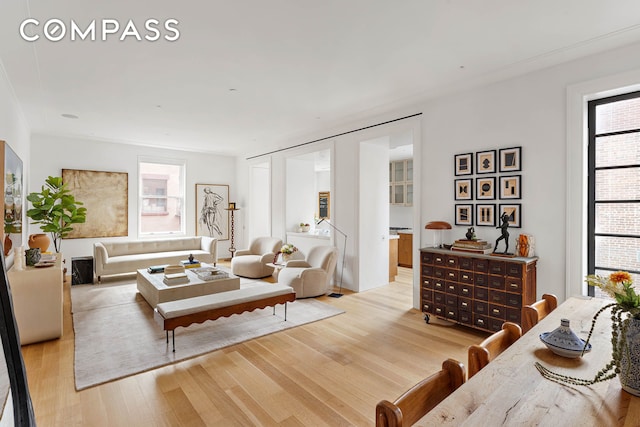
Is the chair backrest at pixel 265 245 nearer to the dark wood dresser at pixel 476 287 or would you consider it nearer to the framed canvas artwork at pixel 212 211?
the framed canvas artwork at pixel 212 211

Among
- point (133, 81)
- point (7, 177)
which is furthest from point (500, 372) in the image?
point (7, 177)

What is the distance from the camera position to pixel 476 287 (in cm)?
350

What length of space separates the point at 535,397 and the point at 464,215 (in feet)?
10.2

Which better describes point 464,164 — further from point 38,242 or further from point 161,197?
→ point 161,197

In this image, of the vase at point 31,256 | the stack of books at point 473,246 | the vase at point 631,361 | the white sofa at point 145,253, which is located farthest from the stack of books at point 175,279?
the vase at point 631,361

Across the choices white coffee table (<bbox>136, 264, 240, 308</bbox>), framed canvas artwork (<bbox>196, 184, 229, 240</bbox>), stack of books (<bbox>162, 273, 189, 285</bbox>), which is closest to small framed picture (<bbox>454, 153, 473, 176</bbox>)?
white coffee table (<bbox>136, 264, 240, 308</bbox>)

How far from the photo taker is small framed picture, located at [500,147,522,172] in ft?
11.5

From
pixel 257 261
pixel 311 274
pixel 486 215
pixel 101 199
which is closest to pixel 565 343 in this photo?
pixel 486 215

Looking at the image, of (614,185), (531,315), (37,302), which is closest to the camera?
(531,315)

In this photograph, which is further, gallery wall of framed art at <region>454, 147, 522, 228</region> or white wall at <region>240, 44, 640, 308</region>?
gallery wall of framed art at <region>454, 147, 522, 228</region>

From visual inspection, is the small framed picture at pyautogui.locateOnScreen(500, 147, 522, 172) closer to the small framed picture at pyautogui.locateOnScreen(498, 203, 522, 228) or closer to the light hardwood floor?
the small framed picture at pyautogui.locateOnScreen(498, 203, 522, 228)

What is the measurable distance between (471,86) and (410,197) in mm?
4235

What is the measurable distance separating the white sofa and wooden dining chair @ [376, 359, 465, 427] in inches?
248

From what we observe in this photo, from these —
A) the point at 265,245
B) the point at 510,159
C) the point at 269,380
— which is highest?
the point at 510,159
